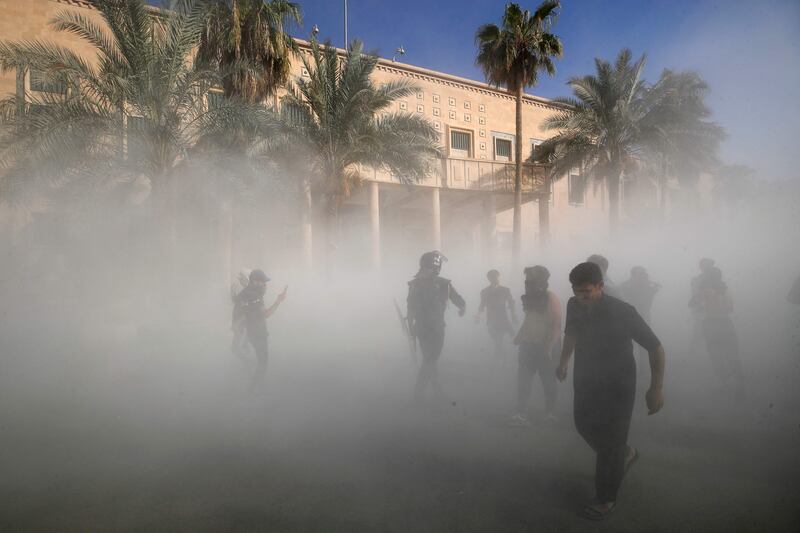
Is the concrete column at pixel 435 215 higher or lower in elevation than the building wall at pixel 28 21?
lower

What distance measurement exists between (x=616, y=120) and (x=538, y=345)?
16908mm

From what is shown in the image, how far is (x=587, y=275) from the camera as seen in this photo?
3.40 meters

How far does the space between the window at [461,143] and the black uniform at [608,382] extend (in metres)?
20.5

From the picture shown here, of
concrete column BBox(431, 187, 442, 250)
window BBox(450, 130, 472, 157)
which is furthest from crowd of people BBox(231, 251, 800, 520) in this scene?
window BBox(450, 130, 472, 157)

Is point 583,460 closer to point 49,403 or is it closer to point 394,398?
point 394,398

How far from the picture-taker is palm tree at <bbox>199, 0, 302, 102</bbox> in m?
12.0

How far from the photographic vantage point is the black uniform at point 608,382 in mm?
3234

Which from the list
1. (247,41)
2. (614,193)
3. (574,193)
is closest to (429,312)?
(247,41)

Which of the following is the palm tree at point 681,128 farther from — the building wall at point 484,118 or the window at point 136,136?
the window at point 136,136

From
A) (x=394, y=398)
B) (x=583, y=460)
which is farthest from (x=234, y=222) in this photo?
(x=583, y=460)

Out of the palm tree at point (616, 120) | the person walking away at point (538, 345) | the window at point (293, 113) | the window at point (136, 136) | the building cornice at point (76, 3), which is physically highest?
the building cornice at point (76, 3)

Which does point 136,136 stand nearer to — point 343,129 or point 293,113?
point 293,113

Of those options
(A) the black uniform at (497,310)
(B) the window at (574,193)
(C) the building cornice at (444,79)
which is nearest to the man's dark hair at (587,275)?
(A) the black uniform at (497,310)

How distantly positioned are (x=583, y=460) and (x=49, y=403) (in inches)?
257
